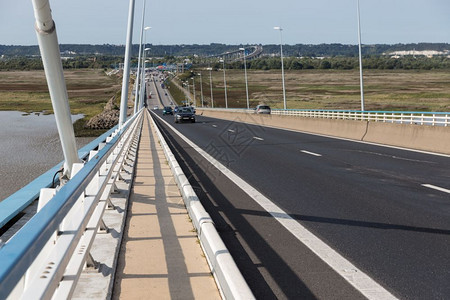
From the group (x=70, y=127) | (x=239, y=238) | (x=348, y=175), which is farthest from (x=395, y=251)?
(x=348, y=175)

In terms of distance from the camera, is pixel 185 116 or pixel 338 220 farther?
pixel 185 116

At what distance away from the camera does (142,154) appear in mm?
22203

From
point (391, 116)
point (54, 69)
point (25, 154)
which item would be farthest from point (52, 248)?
point (25, 154)

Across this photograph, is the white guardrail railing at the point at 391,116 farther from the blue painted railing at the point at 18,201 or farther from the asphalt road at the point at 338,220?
the blue painted railing at the point at 18,201

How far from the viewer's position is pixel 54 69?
8.27 m

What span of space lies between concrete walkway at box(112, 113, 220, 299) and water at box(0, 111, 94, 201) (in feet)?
52.0

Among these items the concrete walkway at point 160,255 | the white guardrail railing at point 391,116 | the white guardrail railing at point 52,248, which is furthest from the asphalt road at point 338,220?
the white guardrail railing at point 391,116

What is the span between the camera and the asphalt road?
634 centimetres

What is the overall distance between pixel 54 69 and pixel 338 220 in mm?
4634

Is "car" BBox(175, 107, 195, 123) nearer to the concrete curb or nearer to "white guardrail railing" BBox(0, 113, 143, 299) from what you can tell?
the concrete curb

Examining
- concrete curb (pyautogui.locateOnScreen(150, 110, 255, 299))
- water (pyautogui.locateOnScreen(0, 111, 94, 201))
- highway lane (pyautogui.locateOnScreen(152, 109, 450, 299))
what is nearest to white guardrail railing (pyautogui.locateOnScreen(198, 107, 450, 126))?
highway lane (pyautogui.locateOnScreen(152, 109, 450, 299))

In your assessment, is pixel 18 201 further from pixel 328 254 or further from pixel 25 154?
pixel 25 154

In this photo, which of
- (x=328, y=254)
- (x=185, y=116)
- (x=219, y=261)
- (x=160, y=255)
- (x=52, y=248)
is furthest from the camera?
(x=185, y=116)

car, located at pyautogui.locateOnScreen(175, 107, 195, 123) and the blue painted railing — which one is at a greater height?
the blue painted railing
